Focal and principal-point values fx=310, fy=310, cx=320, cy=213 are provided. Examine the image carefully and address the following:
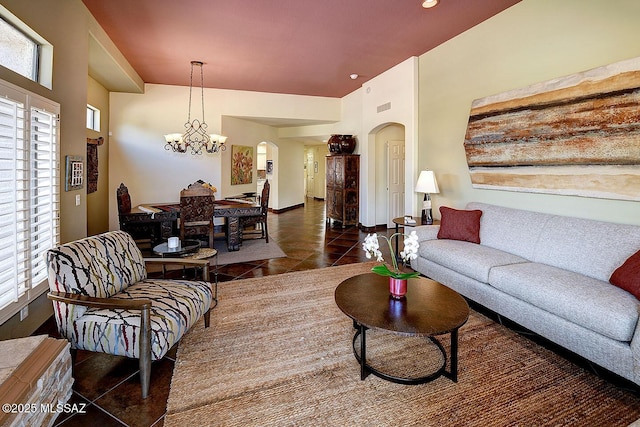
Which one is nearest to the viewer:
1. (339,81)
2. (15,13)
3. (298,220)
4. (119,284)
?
(15,13)

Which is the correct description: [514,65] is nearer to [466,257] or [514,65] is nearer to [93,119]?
[466,257]

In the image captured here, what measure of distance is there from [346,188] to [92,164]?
4.84 meters

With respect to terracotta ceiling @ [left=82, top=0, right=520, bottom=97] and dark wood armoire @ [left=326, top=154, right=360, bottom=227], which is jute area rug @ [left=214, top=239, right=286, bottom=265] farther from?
terracotta ceiling @ [left=82, top=0, right=520, bottom=97]

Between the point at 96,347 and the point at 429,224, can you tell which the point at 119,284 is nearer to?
the point at 96,347

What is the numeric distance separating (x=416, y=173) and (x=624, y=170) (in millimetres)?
2863

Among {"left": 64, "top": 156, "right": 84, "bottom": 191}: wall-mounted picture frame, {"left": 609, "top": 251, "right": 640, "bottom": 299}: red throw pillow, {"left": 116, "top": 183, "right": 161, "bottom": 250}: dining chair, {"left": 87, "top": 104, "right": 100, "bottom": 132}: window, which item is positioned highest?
{"left": 87, "top": 104, "right": 100, "bottom": 132}: window

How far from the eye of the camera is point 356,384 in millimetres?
1965

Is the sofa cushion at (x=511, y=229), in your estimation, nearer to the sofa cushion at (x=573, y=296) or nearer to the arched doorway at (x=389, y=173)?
the sofa cushion at (x=573, y=296)

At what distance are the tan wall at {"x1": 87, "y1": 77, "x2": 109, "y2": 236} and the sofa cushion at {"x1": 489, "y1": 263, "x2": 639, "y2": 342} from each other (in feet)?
19.9

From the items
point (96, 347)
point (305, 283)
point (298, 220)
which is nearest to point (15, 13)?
point (96, 347)

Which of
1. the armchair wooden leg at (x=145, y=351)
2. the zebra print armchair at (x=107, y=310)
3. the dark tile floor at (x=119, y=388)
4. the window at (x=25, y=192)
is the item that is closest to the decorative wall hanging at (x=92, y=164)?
the window at (x=25, y=192)

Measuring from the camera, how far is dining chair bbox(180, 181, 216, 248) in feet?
14.3

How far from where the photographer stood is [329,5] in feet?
11.1

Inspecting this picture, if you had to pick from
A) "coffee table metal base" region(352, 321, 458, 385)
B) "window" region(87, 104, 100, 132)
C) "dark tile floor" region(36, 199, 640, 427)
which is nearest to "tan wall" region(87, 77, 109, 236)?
"window" region(87, 104, 100, 132)
